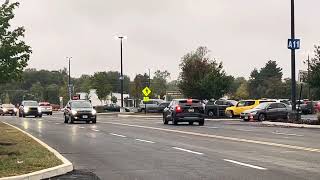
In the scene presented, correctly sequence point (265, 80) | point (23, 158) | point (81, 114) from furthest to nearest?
point (265, 80) < point (81, 114) < point (23, 158)

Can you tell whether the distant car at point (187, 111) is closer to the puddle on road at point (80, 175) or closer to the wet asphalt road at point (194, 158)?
the wet asphalt road at point (194, 158)

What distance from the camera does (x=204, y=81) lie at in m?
57.0

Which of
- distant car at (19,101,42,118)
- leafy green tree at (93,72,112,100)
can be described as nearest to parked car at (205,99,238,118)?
distant car at (19,101,42,118)

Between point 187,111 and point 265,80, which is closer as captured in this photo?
point 187,111

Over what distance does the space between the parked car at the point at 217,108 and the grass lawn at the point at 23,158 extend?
35111 mm

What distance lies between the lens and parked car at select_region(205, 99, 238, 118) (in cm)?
5353

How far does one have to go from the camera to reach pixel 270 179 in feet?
36.3

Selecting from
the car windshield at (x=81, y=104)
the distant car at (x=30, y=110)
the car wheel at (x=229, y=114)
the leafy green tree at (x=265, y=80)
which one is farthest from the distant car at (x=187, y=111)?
the leafy green tree at (x=265, y=80)

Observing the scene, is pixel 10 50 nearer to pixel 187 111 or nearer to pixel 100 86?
pixel 187 111

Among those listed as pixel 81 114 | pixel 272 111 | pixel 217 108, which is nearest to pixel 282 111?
pixel 272 111

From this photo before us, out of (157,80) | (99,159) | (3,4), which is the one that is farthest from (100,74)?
(99,159)

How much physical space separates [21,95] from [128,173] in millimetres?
176113

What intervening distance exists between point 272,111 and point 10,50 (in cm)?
2587

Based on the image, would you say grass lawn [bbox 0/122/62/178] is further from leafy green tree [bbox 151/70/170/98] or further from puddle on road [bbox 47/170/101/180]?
leafy green tree [bbox 151/70/170/98]
